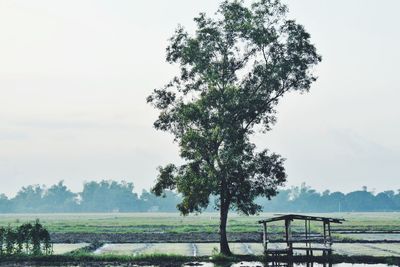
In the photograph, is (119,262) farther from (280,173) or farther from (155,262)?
(280,173)

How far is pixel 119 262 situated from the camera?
44.2m

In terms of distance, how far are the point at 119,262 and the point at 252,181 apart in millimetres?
11314

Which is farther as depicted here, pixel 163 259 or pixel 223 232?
pixel 223 232

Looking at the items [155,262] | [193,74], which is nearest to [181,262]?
[155,262]

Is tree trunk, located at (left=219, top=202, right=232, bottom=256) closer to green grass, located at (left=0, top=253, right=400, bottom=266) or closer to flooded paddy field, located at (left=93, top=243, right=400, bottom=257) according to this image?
green grass, located at (left=0, top=253, right=400, bottom=266)

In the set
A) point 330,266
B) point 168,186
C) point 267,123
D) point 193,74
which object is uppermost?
point 193,74

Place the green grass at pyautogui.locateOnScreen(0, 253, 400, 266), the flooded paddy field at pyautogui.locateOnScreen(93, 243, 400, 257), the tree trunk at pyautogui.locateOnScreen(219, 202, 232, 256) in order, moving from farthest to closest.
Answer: the flooded paddy field at pyautogui.locateOnScreen(93, 243, 400, 257) < the tree trunk at pyautogui.locateOnScreen(219, 202, 232, 256) < the green grass at pyautogui.locateOnScreen(0, 253, 400, 266)

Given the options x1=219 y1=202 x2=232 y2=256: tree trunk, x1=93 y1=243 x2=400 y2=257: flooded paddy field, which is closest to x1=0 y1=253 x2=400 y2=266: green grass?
x1=219 y1=202 x2=232 y2=256: tree trunk

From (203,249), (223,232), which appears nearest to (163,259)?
(223,232)

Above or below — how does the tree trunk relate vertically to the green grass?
above

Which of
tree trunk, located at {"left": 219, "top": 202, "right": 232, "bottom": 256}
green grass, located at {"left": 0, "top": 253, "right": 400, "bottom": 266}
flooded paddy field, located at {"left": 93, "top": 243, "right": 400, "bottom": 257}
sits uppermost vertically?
tree trunk, located at {"left": 219, "top": 202, "right": 232, "bottom": 256}

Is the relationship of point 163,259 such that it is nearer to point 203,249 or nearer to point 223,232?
point 223,232

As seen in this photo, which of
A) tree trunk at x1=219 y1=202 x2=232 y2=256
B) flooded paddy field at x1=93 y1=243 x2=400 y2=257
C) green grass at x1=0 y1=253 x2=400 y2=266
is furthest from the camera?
flooded paddy field at x1=93 y1=243 x2=400 y2=257

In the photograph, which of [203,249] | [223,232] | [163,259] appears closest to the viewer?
[163,259]
